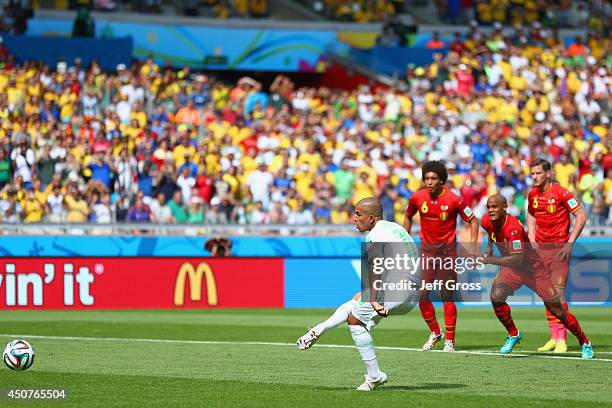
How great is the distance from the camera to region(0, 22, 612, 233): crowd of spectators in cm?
2572

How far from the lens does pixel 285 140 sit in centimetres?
2884

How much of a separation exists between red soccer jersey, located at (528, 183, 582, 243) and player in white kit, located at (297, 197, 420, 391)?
4.62 m

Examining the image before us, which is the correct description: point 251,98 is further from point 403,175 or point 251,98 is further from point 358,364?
point 358,364

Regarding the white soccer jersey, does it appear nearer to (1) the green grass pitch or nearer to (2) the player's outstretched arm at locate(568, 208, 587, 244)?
(1) the green grass pitch

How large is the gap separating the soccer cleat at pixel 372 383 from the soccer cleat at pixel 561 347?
4289mm

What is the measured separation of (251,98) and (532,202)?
16.9m

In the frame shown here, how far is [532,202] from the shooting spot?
15.1m

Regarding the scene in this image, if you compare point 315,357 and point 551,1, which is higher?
point 551,1

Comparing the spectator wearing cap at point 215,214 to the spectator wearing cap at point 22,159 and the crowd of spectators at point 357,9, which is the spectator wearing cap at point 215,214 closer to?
the spectator wearing cap at point 22,159

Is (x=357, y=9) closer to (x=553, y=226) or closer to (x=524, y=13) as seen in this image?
(x=524, y=13)

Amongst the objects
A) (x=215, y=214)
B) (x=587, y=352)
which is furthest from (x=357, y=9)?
(x=587, y=352)

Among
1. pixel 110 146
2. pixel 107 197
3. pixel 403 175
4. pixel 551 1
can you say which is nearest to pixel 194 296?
pixel 107 197

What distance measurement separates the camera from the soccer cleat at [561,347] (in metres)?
14.4

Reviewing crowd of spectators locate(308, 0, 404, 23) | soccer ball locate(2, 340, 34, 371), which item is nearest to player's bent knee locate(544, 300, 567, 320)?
soccer ball locate(2, 340, 34, 371)
